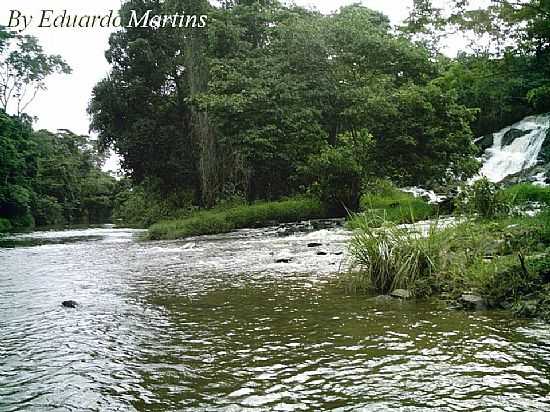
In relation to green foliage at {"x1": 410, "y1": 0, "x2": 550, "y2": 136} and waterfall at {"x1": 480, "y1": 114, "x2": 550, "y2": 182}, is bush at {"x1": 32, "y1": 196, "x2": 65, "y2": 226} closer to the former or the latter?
waterfall at {"x1": 480, "y1": 114, "x2": 550, "y2": 182}

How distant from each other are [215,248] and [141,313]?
25.6 feet

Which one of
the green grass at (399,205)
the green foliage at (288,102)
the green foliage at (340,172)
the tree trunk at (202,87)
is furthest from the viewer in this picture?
the tree trunk at (202,87)

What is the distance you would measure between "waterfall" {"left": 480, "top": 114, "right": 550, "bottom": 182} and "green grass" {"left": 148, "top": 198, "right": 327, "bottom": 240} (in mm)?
7952

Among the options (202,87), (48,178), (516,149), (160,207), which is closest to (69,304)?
(202,87)

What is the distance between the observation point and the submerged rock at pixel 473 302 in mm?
5566

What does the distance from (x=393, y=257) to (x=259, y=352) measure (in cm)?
282

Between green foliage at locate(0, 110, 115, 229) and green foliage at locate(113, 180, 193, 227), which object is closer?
green foliage at locate(113, 180, 193, 227)

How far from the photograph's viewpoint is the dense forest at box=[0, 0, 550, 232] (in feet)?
69.4

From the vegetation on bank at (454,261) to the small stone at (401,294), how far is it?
4.4 inches

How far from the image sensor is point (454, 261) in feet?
21.4

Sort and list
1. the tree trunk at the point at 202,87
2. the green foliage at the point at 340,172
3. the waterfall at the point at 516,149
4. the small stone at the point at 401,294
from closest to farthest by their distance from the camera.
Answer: the small stone at the point at 401,294
the green foliage at the point at 340,172
the waterfall at the point at 516,149
the tree trunk at the point at 202,87

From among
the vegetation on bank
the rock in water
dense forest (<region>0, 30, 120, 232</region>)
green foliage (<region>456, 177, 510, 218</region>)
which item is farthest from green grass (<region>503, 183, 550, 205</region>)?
dense forest (<region>0, 30, 120, 232</region>)

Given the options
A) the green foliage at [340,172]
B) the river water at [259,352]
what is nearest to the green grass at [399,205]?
the green foliage at [340,172]

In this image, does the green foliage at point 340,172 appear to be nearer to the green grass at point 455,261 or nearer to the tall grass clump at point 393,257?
the green grass at point 455,261
